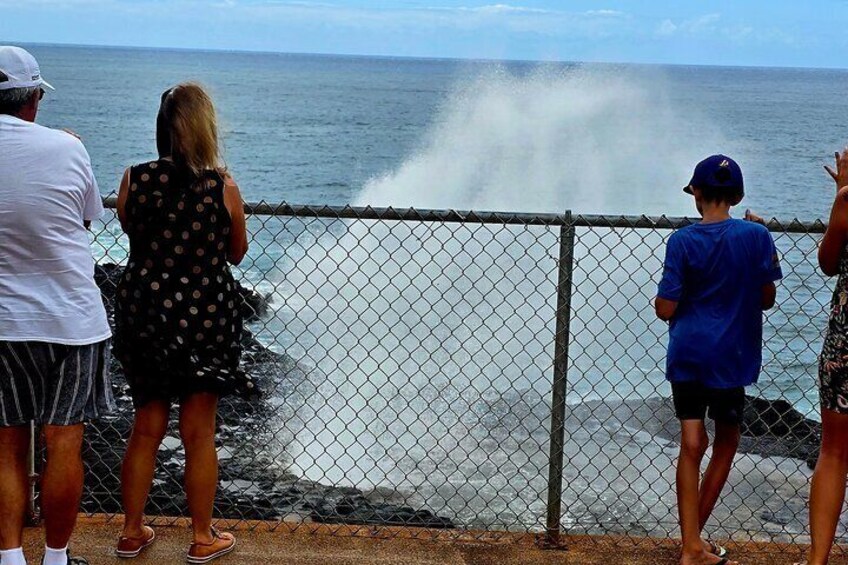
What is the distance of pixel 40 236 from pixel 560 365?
2.23 meters

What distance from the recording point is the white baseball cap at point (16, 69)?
3.55 m

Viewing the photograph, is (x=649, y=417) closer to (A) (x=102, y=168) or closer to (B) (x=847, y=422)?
(B) (x=847, y=422)

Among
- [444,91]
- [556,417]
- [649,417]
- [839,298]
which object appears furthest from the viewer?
[444,91]

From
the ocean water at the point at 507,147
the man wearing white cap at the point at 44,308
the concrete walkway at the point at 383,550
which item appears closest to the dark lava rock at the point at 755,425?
the concrete walkway at the point at 383,550

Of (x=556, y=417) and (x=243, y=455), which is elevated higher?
(x=556, y=417)

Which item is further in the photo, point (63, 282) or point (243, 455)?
point (243, 455)

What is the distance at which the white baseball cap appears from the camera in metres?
3.55

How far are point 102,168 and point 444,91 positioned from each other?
9174 cm

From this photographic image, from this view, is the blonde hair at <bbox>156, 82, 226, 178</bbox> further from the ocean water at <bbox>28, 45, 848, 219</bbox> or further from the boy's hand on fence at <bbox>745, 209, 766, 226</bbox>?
the boy's hand on fence at <bbox>745, 209, 766, 226</bbox>

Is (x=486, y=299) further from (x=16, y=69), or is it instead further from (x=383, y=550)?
(x=16, y=69)

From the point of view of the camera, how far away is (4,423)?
3652 millimetres

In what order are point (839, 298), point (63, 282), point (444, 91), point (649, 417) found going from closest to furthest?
point (63, 282) < point (839, 298) < point (649, 417) < point (444, 91)

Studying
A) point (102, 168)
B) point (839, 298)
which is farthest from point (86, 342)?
point (102, 168)

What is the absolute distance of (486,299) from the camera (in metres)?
15.8
